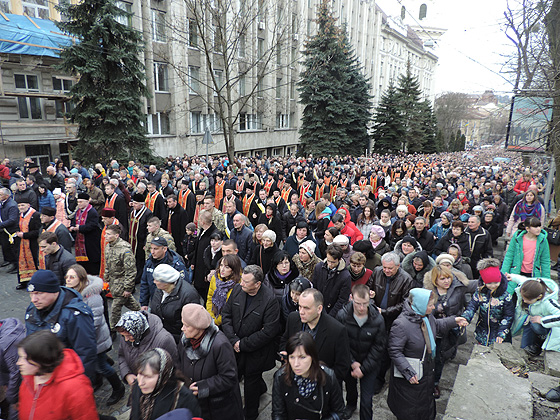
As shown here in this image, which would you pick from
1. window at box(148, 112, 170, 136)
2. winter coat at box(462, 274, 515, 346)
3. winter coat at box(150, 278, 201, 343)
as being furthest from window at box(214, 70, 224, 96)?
winter coat at box(462, 274, 515, 346)

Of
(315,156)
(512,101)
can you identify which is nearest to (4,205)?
(512,101)

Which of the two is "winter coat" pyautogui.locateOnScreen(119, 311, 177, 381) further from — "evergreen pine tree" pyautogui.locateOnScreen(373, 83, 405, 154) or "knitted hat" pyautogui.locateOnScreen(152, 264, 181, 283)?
"evergreen pine tree" pyautogui.locateOnScreen(373, 83, 405, 154)

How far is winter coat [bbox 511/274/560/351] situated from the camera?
459cm

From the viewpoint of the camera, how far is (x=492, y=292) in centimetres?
480

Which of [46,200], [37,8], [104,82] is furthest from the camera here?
[37,8]

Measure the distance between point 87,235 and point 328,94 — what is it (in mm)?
26075

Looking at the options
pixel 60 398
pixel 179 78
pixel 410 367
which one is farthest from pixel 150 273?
pixel 179 78

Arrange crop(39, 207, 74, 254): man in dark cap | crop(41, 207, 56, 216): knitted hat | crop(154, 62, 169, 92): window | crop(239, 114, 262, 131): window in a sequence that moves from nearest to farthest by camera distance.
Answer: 1. crop(39, 207, 74, 254): man in dark cap
2. crop(41, 207, 56, 216): knitted hat
3. crop(154, 62, 169, 92): window
4. crop(239, 114, 262, 131): window

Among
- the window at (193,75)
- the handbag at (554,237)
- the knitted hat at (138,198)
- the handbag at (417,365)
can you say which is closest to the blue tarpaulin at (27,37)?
the window at (193,75)

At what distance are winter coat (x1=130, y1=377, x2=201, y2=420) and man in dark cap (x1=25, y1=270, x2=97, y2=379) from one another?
3.67 feet

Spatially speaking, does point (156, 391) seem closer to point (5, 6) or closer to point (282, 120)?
point (5, 6)

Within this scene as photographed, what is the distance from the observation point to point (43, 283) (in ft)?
11.1

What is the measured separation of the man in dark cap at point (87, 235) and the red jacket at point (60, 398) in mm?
4667

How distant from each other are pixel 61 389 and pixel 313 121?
30.2 meters
